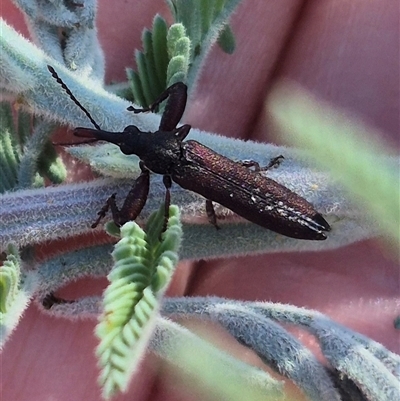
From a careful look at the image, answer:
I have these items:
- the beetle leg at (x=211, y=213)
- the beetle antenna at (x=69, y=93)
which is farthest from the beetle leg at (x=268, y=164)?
the beetle antenna at (x=69, y=93)

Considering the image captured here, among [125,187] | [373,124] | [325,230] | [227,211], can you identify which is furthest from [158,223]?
[373,124]

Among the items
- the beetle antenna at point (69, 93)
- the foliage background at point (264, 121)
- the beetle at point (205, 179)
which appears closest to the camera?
the beetle antenna at point (69, 93)

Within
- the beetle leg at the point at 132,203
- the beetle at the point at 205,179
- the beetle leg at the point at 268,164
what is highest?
the beetle leg at the point at 268,164

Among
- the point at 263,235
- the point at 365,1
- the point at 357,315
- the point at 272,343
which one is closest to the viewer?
the point at 272,343

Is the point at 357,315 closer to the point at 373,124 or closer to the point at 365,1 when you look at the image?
the point at 373,124

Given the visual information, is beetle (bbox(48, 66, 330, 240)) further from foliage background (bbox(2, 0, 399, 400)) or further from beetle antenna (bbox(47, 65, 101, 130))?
foliage background (bbox(2, 0, 399, 400))

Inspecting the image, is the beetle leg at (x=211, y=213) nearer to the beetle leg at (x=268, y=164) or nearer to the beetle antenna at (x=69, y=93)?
the beetle leg at (x=268, y=164)

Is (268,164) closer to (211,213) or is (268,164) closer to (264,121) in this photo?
(211,213)

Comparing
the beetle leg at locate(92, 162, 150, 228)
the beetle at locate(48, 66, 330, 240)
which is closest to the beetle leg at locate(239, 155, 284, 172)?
the beetle at locate(48, 66, 330, 240)
